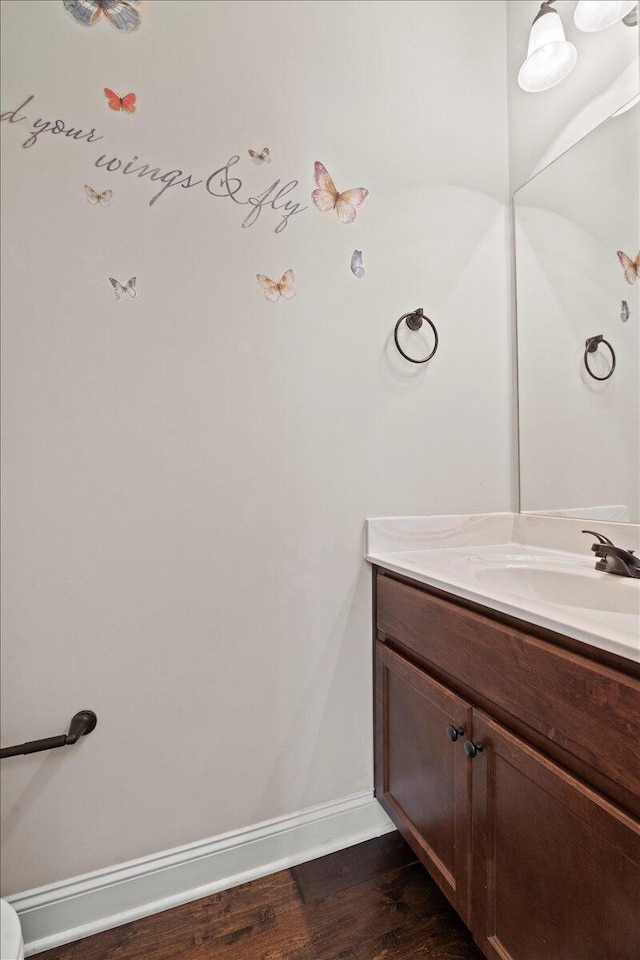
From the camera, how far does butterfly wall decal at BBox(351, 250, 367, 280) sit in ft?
4.44

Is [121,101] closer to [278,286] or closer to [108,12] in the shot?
[108,12]

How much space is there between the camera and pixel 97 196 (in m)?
1.11

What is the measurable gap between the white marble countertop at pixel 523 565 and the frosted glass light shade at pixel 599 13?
1.31 metres

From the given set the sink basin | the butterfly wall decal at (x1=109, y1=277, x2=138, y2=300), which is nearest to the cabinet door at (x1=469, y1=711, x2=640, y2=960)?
the sink basin

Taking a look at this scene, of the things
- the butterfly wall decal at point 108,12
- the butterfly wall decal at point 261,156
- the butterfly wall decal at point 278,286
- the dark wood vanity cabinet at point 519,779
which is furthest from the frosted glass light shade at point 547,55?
the dark wood vanity cabinet at point 519,779

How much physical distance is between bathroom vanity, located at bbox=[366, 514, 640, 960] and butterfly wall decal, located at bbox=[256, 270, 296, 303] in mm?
771

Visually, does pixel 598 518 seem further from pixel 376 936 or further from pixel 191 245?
pixel 191 245

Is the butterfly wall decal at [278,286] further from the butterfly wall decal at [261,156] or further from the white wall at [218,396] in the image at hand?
the butterfly wall decal at [261,156]

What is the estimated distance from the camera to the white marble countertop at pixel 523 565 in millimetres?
766

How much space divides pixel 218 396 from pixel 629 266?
3.60 feet

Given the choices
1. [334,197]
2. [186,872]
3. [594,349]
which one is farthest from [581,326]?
[186,872]

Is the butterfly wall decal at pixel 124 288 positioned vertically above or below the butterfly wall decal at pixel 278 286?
below

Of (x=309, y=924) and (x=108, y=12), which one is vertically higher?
(x=108, y=12)

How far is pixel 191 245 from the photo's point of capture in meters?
1.19
